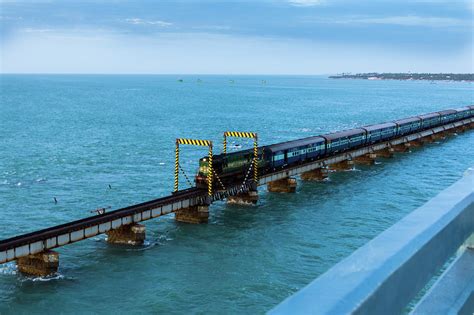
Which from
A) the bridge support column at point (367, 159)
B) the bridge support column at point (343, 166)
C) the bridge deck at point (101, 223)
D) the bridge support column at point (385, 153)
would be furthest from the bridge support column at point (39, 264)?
the bridge support column at point (385, 153)

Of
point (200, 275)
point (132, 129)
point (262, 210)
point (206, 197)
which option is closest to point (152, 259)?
point (200, 275)

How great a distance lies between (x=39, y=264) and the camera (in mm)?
26641

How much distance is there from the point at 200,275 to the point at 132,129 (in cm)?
7570

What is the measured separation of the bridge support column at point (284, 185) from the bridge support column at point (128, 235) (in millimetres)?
17901

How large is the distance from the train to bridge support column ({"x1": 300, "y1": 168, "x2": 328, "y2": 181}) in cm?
125

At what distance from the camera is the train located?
4116 cm

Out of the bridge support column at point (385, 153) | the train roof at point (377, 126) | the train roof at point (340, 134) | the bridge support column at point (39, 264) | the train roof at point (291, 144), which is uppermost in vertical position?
the train roof at point (377, 126)

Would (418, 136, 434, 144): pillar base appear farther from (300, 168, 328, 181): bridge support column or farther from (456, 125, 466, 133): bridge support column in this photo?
(300, 168, 328, 181): bridge support column

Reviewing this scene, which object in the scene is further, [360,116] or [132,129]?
[360,116]

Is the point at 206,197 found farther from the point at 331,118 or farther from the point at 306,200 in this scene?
the point at 331,118

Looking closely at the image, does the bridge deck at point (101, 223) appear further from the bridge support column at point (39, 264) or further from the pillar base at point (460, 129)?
the pillar base at point (460, 129)

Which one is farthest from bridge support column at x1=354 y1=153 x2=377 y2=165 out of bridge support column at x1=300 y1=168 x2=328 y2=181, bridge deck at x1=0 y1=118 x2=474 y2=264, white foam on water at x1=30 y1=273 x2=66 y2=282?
white foam on water at x1=30 y1=273 x2=66 y2=282

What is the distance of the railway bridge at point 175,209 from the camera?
26.6 m

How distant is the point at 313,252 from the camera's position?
103 feet
